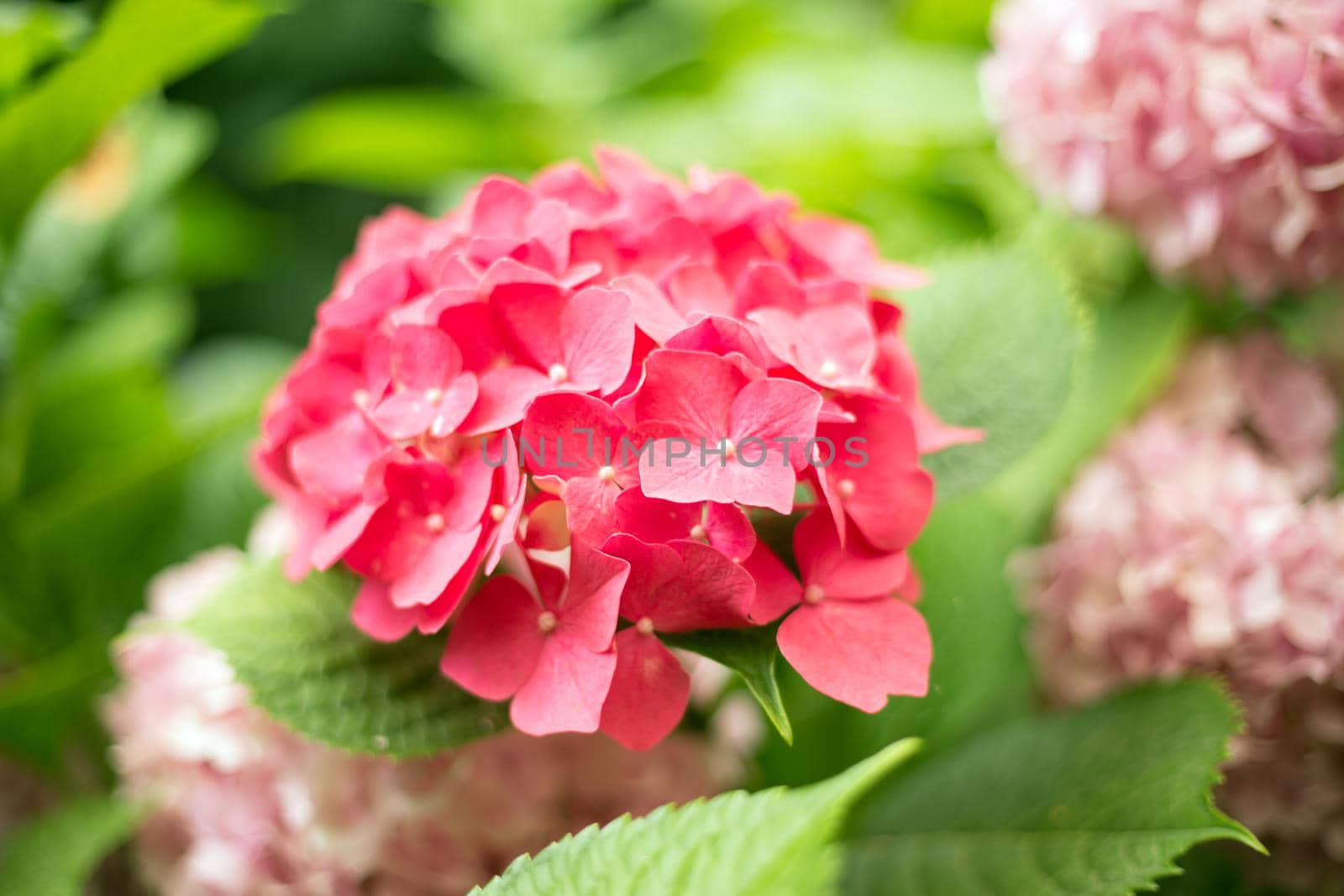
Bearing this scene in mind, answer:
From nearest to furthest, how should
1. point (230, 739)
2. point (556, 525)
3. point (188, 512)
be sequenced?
1. point (556, 525)
2. point (230, 739)
3. point (188, 512)

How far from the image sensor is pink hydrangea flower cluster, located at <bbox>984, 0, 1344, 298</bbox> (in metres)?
0.51

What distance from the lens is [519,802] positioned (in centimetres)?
48

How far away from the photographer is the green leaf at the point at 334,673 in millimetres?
407

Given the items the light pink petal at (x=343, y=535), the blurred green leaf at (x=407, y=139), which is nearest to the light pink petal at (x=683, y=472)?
the light pink petal at (x=343, y=535)

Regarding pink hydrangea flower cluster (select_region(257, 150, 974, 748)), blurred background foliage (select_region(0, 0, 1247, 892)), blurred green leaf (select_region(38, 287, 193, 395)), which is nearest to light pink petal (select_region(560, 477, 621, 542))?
pink hydrangea flower cluster (select_region(257, 150, 974, 748))

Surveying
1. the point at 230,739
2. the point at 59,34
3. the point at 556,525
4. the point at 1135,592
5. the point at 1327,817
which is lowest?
the point at 1327,817

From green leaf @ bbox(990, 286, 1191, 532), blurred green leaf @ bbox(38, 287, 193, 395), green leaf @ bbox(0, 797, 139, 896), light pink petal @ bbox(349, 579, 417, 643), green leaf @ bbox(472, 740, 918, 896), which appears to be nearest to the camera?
green leaf @ bbox(472, 740, 918, 896)

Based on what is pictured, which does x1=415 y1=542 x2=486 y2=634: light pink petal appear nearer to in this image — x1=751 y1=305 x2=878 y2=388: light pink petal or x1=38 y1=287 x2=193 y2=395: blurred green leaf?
x1=751 y1=305 x2=878 y2=388: light pink petal

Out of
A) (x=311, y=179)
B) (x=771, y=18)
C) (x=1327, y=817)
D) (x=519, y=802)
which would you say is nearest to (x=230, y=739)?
(x=519, y=802)

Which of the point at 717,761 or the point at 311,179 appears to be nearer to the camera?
the point at 717,761

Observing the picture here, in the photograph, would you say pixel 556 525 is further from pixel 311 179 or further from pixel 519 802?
pixel 311 179

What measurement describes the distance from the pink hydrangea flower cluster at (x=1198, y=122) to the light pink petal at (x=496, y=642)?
0.40 metres

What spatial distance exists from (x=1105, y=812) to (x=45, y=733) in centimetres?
57

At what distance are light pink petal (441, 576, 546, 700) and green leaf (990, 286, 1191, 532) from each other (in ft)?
1.12
